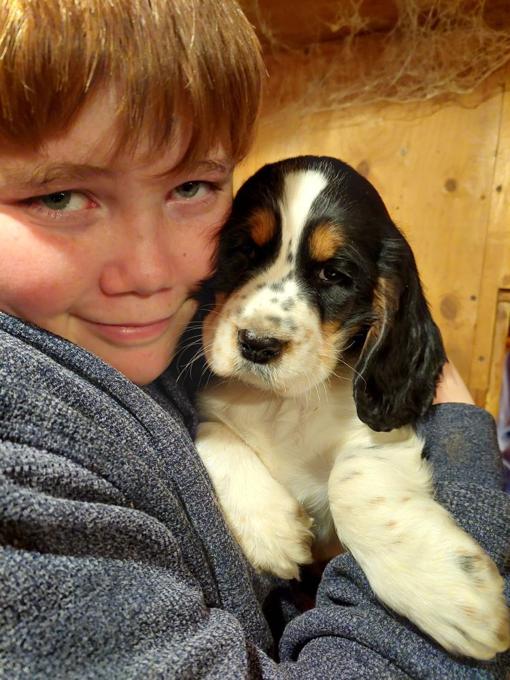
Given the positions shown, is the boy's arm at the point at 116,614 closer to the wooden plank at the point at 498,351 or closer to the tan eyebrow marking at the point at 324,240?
the tan eyebrow marking at the point at 324,240

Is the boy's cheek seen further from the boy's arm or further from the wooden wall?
the wooden wall

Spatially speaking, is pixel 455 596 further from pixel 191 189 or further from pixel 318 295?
pixel 191 189

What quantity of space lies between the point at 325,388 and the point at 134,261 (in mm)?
699

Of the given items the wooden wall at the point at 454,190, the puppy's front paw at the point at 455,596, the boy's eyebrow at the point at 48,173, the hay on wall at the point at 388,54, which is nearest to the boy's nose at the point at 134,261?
the boy's eyebrow at the point at 48,173

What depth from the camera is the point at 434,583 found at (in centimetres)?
114

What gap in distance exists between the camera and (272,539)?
→ 1315 millimetres

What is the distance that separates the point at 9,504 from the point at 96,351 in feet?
1.57

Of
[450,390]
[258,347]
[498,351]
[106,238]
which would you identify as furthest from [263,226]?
[498,351]

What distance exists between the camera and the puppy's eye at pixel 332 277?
1.50 meters

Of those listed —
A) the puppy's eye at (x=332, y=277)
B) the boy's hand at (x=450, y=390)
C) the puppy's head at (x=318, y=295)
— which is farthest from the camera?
the boy's hand at (x=450, y=390)

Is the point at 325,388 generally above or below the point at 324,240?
below

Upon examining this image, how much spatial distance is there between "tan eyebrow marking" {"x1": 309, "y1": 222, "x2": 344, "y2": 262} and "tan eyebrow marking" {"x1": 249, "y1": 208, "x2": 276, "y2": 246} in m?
0.10

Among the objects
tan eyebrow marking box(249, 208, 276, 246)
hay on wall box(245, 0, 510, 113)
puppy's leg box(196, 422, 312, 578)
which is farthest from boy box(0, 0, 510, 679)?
hay on wall box(245, 0, 510, 113)

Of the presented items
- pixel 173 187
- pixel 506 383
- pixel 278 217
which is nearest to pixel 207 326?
pixel 278 217
